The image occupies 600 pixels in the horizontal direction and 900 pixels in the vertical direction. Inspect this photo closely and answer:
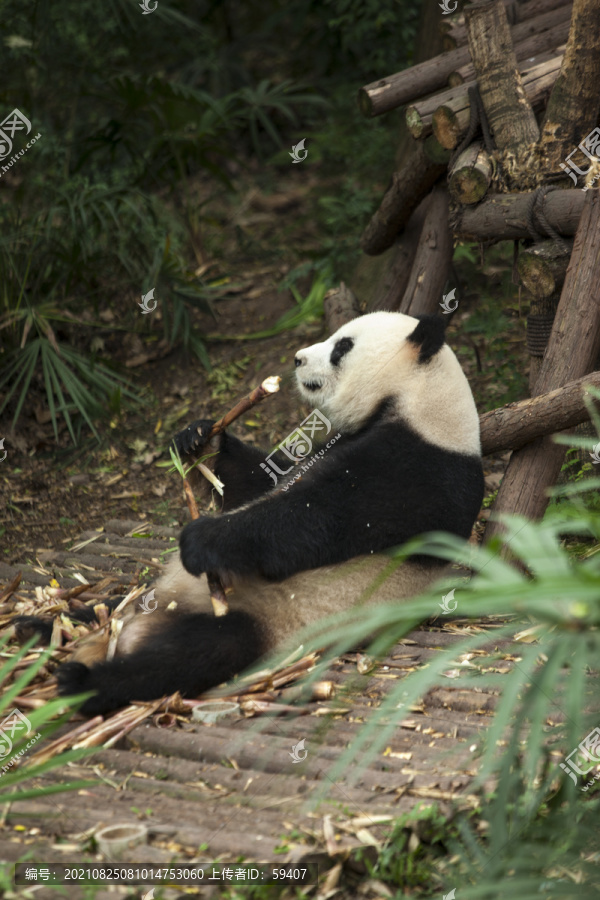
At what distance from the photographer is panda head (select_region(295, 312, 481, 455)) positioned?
3.29 meters

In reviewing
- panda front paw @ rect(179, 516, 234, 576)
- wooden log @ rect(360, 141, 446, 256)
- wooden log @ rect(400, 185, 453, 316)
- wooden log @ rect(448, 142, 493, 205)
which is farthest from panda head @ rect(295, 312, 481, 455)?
wooden log @ rect(360, 141, 446, 256)

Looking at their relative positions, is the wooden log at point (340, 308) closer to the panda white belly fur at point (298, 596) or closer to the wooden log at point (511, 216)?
the wooden log at point (511, 216)

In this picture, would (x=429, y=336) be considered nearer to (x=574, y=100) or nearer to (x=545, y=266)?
(x=545, y=266)

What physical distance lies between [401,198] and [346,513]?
Answer: 2693mm

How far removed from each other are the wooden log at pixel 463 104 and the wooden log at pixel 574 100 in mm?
301

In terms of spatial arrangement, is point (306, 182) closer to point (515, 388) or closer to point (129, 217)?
point (129, 217)

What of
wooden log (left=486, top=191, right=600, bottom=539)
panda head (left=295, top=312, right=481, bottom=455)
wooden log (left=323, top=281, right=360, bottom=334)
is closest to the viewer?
panda head (left=295, top=312, right=481, bottom=455)

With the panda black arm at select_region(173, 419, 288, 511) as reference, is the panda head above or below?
above

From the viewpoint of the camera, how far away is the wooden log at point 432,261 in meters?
4.92

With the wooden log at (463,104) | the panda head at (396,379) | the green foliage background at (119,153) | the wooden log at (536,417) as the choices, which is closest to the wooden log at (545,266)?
the wooden log at (536,417)

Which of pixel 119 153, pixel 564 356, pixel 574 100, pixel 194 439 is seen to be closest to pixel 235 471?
pixel 194 439

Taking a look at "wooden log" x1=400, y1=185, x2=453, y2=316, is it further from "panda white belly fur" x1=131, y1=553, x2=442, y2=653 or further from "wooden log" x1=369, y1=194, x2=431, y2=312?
"panda white belly fur" x1=131, y1=553, x2=442, y2=653

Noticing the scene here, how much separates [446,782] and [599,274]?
2.27 metres

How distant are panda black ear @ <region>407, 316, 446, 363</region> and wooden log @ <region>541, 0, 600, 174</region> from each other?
1124mm
